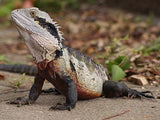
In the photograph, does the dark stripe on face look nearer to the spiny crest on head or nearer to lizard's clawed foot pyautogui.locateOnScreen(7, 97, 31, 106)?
the spiny crest on head

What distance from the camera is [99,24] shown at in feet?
33.0

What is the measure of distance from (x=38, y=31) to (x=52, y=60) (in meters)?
0.43

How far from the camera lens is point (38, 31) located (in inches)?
→ 134

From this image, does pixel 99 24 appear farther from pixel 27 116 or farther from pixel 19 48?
pixel 27 116

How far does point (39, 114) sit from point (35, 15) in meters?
1.27

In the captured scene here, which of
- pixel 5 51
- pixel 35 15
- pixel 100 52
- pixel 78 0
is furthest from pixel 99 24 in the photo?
pixel 35 15

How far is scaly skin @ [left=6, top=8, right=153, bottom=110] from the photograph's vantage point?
340 cm

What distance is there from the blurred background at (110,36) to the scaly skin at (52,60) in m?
0.27

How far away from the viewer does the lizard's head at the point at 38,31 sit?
11.1 ft

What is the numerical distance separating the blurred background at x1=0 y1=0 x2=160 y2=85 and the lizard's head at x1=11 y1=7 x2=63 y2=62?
0.79ft

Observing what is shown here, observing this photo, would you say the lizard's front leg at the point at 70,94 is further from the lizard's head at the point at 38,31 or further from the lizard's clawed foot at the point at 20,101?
the lizard's clawed foot at the point at 20,101

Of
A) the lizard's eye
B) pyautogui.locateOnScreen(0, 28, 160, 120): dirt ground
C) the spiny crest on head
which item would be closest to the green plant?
pyautogui.locateOnScreen(0, 28, 160, 120): dirt ground

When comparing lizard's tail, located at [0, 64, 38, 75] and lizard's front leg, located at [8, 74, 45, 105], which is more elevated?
lizard's tail, located at [0, 64, 38, 75]

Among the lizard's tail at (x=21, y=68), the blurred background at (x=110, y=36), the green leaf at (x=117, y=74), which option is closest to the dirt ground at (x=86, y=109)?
the green leaf at (x=117, y=74)
